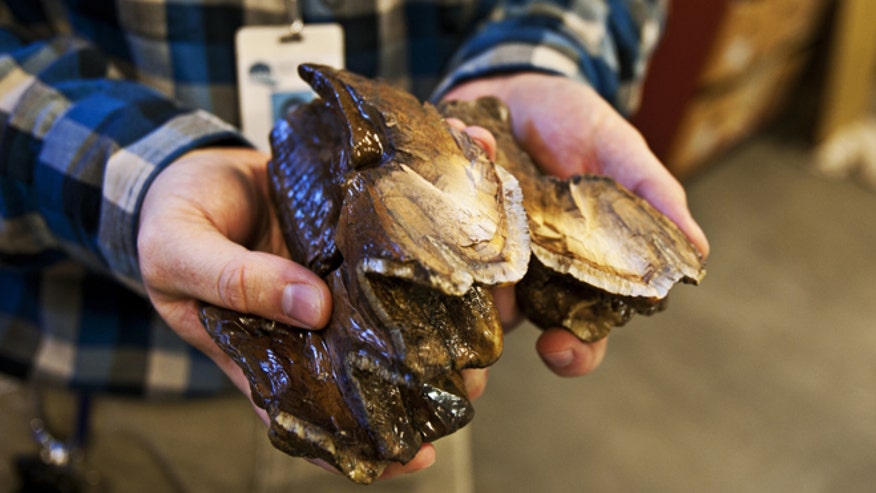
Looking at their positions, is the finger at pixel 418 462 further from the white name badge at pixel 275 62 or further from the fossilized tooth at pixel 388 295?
the white name badge at pixel 275 62

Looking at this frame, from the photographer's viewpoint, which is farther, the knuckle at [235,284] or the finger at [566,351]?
the finger at [566,351]

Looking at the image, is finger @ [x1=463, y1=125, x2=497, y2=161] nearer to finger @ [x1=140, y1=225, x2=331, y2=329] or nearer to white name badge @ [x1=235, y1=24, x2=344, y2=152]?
finger @ [x1=140, y1=225, x2=331, y2=329]

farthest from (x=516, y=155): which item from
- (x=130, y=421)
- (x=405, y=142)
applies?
(x=130, y=421)

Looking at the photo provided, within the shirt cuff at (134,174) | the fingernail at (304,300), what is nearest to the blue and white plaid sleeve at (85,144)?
the shirt cuff at (134,174)

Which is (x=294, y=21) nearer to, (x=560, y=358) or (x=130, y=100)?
(x=130, y=100)

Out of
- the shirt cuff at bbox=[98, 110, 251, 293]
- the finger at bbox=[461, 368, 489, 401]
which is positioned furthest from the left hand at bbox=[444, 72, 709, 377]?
the shirt cuff at bbox=[98, 110, 251, 293]

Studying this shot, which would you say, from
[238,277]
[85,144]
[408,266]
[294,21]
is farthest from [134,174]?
[408,266]
